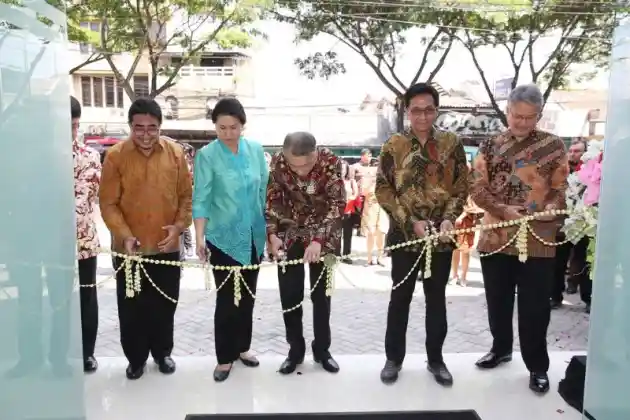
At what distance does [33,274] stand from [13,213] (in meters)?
0.22

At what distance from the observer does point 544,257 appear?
2705 millimetres

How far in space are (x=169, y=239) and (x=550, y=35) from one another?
762cm

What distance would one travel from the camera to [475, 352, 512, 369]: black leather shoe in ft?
10.00

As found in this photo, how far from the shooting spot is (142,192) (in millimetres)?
2754

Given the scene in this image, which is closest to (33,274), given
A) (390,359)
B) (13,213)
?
(13,213)

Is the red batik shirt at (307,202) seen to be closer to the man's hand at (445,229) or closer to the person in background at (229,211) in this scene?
the person in background at (229,211)

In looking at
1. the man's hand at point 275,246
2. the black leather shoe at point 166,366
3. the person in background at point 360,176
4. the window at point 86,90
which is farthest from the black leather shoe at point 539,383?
the window at point 86,90

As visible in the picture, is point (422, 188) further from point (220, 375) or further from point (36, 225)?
point (36, 225)

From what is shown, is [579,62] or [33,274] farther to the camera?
[579,62]

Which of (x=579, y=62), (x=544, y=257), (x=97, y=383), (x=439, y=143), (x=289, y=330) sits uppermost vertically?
(x=579, y=62)

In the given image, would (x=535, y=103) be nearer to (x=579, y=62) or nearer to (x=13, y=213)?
(x=13, y=213)

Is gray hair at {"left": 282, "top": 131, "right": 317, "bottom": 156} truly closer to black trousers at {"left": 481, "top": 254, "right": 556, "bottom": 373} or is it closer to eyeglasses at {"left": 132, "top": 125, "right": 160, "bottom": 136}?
eyeglasses at {"left": 132, "top": 125, "right": 160, "bottom": 136}

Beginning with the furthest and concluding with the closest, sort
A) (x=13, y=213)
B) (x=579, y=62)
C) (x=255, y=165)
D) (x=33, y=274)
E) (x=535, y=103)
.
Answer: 1. (x=579, y=62)
2. (x=255, y=165)
3. (x=535, y=103)
4. (x=33, y=274)
5. (x=13, y=213)

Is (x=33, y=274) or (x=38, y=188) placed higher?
(x=38, y=188)
